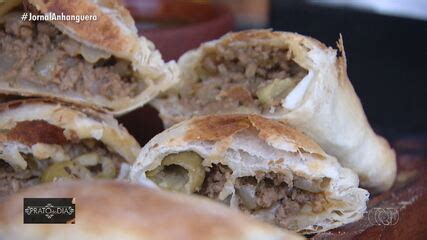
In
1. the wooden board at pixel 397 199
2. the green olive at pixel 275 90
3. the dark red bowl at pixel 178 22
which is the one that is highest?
the dark red bowl at pixel 178 22

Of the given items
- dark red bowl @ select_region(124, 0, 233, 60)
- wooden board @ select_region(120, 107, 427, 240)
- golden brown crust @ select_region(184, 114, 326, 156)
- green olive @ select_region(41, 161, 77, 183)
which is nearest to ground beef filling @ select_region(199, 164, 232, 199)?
golden brown crust @ select_region(184, 114, 326, 156)

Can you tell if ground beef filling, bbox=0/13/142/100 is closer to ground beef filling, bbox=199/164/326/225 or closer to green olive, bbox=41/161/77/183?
green olive, bbox=41/161/77/183

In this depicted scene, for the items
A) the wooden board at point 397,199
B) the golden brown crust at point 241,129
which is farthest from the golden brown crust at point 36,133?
the golden brown crust at point 241,129

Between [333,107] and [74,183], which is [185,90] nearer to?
[333,107]

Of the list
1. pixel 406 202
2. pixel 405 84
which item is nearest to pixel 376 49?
pixel 405 84

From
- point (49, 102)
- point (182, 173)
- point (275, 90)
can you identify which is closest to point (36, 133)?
point (49, 102)

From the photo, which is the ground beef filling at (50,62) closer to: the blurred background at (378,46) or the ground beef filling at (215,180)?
the blurred background at (378,46)

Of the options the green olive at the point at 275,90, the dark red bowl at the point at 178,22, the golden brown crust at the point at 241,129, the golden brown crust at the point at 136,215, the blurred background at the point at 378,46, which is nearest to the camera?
the golden brown crust at the point at 136,215

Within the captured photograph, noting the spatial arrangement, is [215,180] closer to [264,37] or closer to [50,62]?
[264,37]
